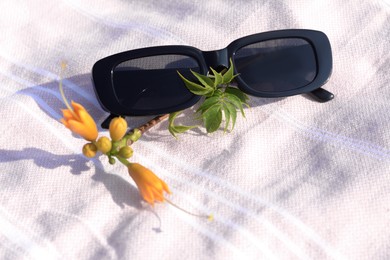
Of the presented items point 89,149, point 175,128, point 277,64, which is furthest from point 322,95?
point 89,149

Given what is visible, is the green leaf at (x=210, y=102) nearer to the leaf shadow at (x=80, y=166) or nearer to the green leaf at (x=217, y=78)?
the green leaf at (x=217, y=78)

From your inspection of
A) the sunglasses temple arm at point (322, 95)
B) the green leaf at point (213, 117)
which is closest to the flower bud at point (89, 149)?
the green leaf at point (213, 117)

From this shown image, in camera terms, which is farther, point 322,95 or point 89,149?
point 322,95

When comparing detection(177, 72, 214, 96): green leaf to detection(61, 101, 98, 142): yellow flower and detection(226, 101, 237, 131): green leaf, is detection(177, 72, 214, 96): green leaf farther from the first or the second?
detection(61, 101, 98, 142): yellow flower

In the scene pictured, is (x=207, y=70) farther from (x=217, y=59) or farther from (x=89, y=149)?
(x=89, y=149)

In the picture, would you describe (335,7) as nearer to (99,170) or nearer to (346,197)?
(346,197)

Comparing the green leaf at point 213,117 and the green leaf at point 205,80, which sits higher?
the green leaf at point 205,80

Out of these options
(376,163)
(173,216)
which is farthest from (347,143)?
(173,216)
